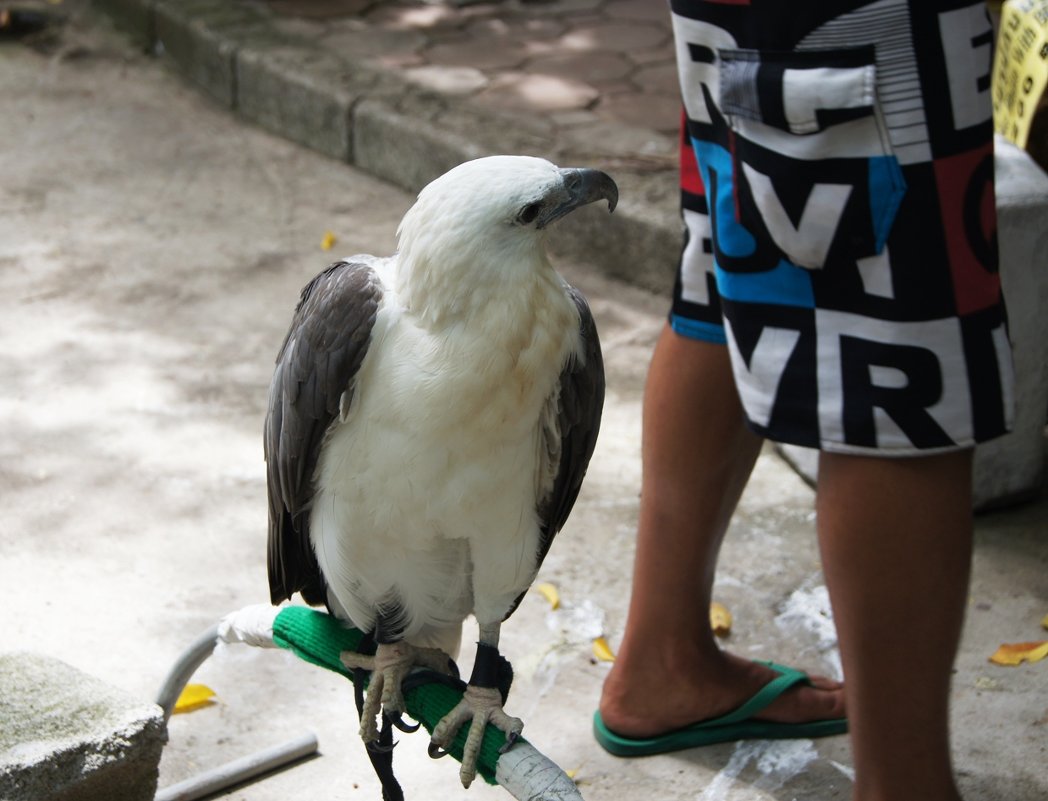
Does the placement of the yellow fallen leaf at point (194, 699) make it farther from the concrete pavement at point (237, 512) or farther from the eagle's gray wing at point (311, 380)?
the eagle's gray wing at point (311, 380)

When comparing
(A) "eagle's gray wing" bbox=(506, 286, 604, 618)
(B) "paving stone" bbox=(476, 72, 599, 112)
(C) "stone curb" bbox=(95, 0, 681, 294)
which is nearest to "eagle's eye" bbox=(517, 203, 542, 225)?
(A) "eagle's gray wing" bbox=(506, 286, 604, 618)

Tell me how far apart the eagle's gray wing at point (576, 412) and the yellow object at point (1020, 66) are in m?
2.02

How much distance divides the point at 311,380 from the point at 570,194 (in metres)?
0.44

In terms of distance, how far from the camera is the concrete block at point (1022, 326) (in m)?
3.11

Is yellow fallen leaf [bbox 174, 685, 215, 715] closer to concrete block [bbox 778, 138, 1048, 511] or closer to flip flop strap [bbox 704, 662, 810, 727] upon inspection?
flip flop strap [bbox 704, 662, 810, 727]

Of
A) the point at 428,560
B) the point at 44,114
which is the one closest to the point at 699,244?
the point at 428,560

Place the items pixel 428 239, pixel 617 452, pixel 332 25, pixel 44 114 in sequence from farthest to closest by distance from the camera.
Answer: pixel 332 25
pixel 44 114
pixel 617 452
pixel 428 239

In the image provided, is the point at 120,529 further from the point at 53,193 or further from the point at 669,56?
the point at 669,56

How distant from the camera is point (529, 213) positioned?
1.68 m

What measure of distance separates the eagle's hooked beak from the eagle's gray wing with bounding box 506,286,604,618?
0.56 ft

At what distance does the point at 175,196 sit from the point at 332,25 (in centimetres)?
152

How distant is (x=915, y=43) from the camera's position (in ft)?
5.73

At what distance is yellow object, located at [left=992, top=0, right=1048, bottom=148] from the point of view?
134 inches

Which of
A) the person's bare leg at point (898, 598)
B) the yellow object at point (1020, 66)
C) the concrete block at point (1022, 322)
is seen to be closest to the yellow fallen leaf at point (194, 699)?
the person's bare leg at point (898, 598)
